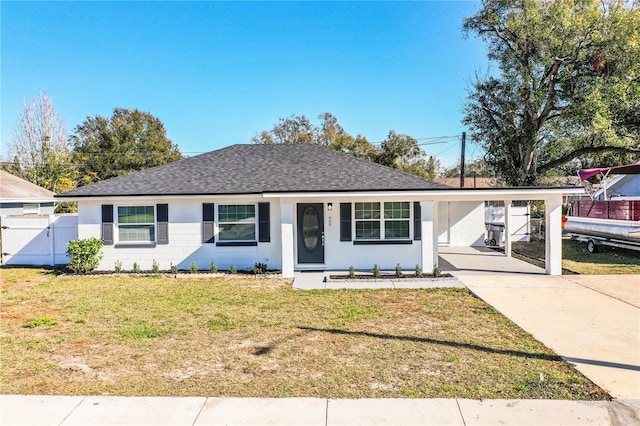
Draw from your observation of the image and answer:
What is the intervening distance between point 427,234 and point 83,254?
1008 centimetres

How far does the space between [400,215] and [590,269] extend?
6.26 meters

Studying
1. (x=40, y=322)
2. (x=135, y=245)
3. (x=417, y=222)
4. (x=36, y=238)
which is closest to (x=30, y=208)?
(x=36, y=238)

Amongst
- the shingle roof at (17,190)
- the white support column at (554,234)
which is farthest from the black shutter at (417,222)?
the shingle roof at (17,190)

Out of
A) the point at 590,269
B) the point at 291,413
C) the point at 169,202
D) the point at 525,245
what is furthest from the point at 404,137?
the point at 291,413

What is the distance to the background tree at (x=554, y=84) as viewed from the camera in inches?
683

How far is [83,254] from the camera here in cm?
1131

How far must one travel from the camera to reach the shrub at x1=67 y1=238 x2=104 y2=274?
11.3 metres

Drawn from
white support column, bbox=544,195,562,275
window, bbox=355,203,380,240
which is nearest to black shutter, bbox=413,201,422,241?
window, bbox=355,203,380,240

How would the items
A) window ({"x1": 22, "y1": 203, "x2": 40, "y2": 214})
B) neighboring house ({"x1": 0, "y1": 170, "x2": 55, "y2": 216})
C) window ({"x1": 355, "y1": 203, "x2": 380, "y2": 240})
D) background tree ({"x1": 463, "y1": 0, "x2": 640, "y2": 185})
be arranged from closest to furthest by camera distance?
window ({"x1": 355, "y1": 203, "x2": 380, "y2": 240}), background tree ({"x1": 463, "y1": 0, "x2": 640, "y2": 185}), neighboring house ({"x1": 0, "y1": 170, "x2": 55, "y2": 216}), window ({"x1": 22, "y1": 203, "x2": 40, "y2": 214})

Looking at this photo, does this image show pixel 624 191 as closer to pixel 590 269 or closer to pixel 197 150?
pixel 590 269

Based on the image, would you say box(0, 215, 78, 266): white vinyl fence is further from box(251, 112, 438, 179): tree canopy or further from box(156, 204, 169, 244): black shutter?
box(251, 112, 438, 179): tree canopy

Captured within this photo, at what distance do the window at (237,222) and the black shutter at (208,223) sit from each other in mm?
210

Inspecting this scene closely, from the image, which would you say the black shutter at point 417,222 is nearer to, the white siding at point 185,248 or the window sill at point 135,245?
the white siding at point 185,248

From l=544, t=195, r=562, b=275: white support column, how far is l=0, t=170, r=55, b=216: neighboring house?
75.5 feet
